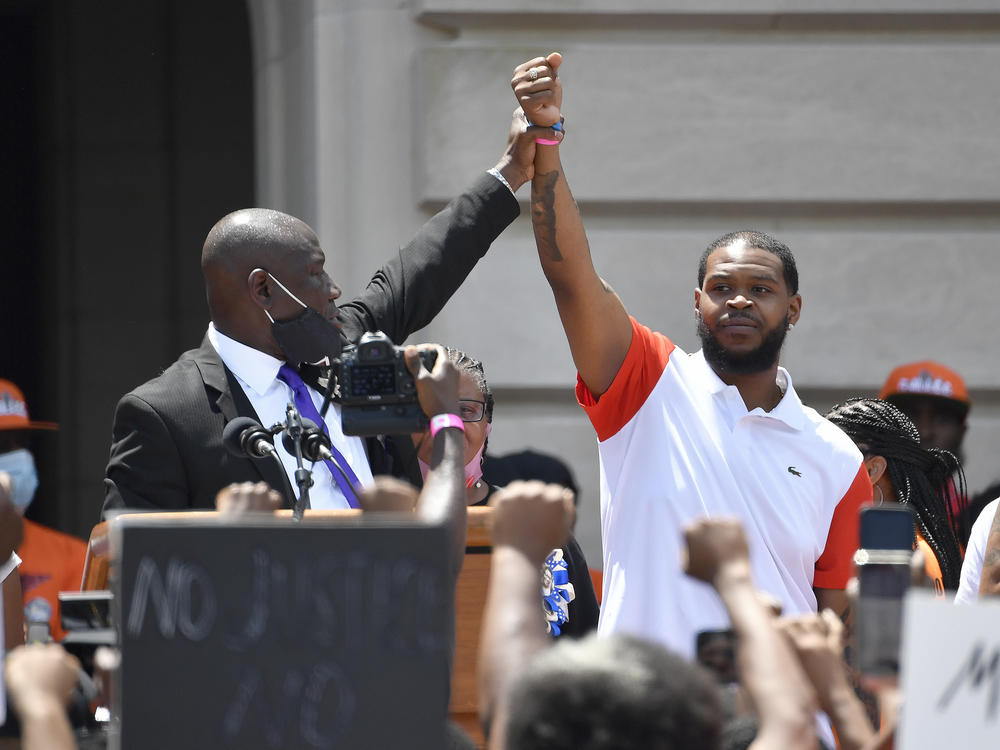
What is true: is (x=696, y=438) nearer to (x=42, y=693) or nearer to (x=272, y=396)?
(x=272, y=396)

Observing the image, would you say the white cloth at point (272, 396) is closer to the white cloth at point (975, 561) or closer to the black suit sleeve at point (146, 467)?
the black suit sleeve at point (146, 467)

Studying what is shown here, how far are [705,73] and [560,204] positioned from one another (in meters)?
2.15

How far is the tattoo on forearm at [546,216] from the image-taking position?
13.8ft

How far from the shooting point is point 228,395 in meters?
3.89

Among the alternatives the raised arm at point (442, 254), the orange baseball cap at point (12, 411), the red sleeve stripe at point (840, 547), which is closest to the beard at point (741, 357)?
the red sleeve stripe at point (840, 547)

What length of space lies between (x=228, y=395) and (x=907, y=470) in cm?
236

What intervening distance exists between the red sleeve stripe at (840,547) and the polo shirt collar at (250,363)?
60.2 inches

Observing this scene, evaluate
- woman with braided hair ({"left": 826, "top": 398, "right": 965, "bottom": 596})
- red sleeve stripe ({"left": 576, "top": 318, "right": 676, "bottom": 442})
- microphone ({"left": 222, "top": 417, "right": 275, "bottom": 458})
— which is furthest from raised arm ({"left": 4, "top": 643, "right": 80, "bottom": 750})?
→ woman with braided hair ({"left": 826, "top": 398, "right": 965, "bottom": 596})

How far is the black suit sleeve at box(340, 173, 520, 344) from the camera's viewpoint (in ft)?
14.4

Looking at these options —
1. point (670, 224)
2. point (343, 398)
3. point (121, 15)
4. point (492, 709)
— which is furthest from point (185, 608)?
point (121, 15)

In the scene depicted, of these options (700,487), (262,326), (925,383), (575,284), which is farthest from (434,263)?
(925,383)

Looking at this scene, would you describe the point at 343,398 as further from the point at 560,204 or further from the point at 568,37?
the point at 568,37

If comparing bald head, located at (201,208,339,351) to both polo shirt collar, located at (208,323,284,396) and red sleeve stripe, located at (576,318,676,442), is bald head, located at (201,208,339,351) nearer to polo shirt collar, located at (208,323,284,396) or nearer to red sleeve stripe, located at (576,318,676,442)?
polo shirt collar, located at (208,323,284,396)

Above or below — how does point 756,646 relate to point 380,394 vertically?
below
